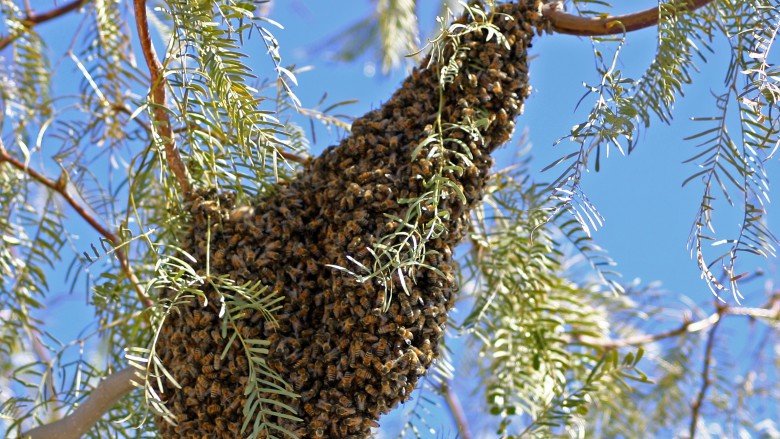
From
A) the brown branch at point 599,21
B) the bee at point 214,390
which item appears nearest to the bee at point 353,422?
the bee at point 214,390

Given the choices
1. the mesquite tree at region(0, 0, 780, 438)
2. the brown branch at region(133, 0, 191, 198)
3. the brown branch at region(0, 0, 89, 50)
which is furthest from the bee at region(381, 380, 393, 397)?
the brown branch at region(0, 0, 89, 50)

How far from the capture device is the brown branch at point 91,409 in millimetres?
1071

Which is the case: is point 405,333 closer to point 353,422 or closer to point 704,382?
point 353,422

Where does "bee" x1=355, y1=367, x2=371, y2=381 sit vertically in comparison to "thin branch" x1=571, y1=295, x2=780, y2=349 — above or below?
below

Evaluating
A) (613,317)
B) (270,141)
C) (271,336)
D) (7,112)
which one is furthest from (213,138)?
(613,317)

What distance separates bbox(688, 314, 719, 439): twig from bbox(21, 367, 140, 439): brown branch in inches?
37.9

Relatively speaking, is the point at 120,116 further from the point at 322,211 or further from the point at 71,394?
the point at 322,211

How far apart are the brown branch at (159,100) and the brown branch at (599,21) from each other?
0.38 metres

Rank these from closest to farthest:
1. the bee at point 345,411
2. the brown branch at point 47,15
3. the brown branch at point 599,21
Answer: the bee at point 345,411, the brown branch at point 599,21, the brown branch at point 47,15

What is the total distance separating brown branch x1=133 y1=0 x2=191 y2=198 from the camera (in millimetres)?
1032

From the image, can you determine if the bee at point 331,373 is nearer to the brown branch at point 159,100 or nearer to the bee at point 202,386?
the bee at point 202,386

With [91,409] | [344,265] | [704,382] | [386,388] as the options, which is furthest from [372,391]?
[704,382]

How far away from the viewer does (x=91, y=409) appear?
1.07 meters

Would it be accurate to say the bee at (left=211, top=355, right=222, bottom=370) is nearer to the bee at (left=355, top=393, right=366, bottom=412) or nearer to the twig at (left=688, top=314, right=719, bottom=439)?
the bee at (left=355, top=393, right=366, bottom=412)
